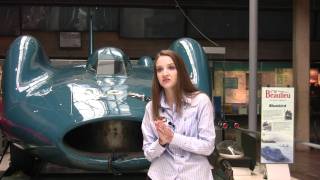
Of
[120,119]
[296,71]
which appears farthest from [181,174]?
[296,71]

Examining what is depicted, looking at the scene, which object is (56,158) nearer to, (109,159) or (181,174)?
(109,159)

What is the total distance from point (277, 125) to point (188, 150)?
5.22 metres

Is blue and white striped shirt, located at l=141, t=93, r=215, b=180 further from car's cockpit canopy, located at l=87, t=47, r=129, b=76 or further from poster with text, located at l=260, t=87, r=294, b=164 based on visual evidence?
poster with text, located at l=260, t=87, r=294, b=164

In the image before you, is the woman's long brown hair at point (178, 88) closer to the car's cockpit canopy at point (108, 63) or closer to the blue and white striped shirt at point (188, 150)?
the blue and white striped shirt at point (188, 150)

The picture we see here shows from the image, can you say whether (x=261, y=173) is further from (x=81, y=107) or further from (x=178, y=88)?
(x=178, y=88)

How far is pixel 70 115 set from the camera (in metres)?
4.57

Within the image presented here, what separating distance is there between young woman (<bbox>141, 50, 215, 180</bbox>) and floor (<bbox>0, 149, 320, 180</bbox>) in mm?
3398

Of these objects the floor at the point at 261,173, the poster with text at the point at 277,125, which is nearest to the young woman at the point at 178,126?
the floor at the point at 261,173

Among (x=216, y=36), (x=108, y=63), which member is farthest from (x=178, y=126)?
(x=216, y=36)

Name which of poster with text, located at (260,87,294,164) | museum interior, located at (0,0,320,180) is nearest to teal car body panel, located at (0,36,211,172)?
poster with text, located at (260,87,294,164)

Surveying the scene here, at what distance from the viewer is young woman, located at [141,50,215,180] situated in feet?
9.18

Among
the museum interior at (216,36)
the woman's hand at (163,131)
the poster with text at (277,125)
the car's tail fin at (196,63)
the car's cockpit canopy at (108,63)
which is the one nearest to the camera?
the woman's hand at (163,131)

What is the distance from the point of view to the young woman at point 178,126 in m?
2.80

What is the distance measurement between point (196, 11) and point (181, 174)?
36.1ft
